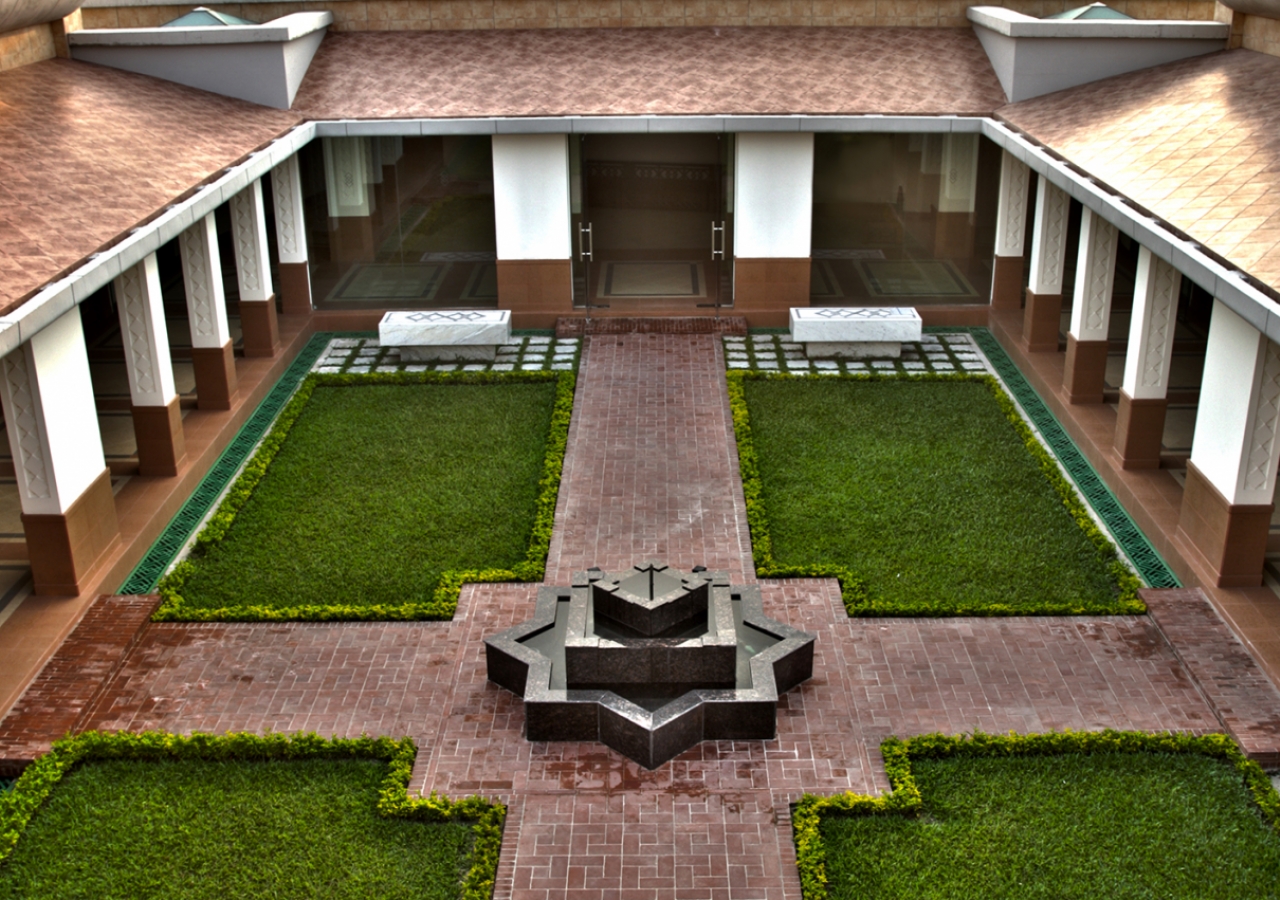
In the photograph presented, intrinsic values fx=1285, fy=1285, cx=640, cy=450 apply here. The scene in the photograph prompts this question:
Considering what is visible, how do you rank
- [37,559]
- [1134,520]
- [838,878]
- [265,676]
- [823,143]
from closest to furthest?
[838,878], [265,676], [37,559], [1134,520], [823,143]

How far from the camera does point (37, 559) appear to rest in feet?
39.9

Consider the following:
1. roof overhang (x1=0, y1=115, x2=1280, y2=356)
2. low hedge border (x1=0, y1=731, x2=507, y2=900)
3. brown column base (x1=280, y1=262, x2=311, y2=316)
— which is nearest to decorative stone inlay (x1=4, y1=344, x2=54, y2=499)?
roof overhang (x1=0, y1=115, x2=1280, y2=356)

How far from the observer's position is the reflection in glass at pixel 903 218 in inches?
793

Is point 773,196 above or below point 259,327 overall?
above

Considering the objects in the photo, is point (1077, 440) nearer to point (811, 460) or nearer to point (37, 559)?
point (811, 460)

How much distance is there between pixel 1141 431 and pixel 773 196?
759 centimetres

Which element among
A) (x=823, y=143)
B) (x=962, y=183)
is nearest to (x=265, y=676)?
(x=823, y=143)

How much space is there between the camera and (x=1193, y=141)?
47.6 ft

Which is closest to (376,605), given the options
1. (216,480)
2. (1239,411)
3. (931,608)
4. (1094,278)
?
(216,480)

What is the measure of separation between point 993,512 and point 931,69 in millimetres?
9438

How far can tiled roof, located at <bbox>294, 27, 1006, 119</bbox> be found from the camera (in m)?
19.7

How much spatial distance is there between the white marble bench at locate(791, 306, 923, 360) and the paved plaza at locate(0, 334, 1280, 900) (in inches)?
240

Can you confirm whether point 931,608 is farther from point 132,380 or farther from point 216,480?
point 132,380

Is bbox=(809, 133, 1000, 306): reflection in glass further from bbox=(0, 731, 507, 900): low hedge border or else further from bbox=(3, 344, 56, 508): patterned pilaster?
bbox=(0, 731, 507, 900): low hedge border
